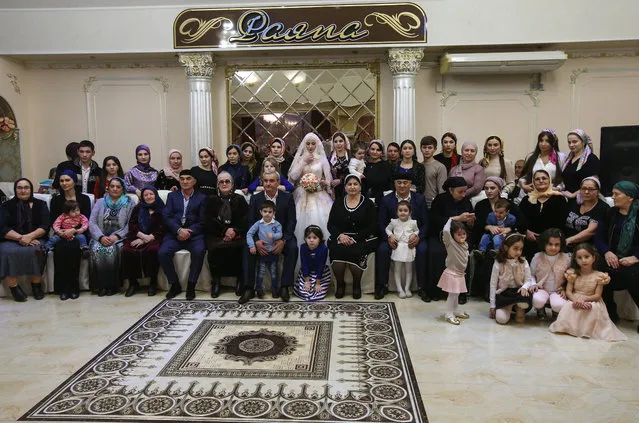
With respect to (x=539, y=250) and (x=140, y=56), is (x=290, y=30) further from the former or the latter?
(x=539, y=250)

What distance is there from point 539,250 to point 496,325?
36.1 inches

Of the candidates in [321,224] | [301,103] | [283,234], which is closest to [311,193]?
[321,224]

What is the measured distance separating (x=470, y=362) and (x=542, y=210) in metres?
2.05

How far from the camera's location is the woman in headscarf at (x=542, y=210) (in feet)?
15.9

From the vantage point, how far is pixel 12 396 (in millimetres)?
3070

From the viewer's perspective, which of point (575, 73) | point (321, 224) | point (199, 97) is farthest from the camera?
point (575, 73)

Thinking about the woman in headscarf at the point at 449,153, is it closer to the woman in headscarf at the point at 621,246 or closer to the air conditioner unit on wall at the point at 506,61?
the air conditioner unit on wall at the point at 506,61

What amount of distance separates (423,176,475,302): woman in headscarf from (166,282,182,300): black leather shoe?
249cm

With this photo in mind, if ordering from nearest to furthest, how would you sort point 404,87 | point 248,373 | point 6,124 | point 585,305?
point 248,373, point 585,305, point 404,87, point 6,124

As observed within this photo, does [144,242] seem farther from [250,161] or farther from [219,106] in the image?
[219,106]

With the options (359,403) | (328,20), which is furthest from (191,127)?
(359,403)

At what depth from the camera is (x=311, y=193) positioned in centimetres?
562

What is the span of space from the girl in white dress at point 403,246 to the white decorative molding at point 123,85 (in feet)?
15.8

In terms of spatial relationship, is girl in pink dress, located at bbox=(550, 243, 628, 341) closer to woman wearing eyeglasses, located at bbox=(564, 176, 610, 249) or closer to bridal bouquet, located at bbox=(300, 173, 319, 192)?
woman wearing eyeglasses, located at bbox=(564, 176, 610, 249)
